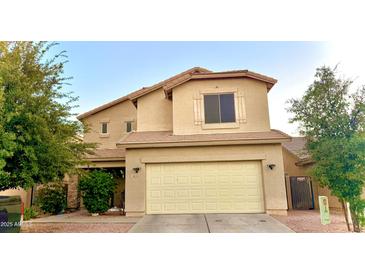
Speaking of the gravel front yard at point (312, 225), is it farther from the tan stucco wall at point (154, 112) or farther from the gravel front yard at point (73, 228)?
the tan stucco wall at point (154, 112)

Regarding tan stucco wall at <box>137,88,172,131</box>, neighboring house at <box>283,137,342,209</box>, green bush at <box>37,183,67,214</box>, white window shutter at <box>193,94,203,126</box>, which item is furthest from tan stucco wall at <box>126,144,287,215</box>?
green bush at <box>37,183,67,214</box>

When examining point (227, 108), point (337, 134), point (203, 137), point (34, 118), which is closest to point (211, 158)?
point (203, 137)

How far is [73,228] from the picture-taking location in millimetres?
8891

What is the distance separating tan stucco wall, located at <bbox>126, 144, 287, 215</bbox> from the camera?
10.8 metres

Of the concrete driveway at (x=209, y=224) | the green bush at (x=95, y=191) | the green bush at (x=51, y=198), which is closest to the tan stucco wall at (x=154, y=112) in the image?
the green bush at (x=95, y=191)

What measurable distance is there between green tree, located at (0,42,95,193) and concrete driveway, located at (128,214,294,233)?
3604mm

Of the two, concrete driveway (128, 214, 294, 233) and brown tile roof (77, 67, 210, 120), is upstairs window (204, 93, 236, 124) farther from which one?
concrete driveway (128, 214, 294, 233)

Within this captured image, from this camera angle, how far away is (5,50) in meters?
7.81

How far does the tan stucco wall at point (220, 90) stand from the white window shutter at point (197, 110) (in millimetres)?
123

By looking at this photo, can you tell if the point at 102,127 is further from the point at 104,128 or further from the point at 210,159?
the point at 210,159

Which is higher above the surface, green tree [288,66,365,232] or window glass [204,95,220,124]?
window glass [204,95,220,124]
